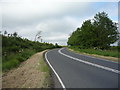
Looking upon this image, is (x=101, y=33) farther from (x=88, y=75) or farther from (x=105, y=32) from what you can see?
(x=88, y=75)

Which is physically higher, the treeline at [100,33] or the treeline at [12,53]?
the treeline at [100,33]

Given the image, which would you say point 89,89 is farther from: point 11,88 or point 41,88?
point 11,88

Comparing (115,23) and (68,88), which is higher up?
(115,23)

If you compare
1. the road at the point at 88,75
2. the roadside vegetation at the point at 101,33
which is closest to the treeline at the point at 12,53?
the road at the point at 88,75

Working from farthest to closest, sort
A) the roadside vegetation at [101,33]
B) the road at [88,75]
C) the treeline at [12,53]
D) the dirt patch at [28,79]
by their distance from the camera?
the roadside vegetation at [101,33] → the treeline at [12,53] → the dirt patch at [28,79] → the road at [88,75]

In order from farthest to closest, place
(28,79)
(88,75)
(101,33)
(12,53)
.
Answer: (101,33), (12,53), (28,79), (88,75)

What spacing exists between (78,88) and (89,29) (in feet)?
144

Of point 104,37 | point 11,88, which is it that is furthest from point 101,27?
point 11,88

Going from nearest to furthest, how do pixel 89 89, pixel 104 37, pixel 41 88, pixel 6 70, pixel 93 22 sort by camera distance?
pixel 89 89, pixel 41 88, pixel 6 70, pixel 104 37, pixel 93 22

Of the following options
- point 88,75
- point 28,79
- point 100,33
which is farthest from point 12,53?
point 100,33

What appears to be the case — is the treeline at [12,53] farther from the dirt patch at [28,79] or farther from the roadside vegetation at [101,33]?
the roadside vegetation at [101,33]

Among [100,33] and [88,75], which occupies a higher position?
[100,33]

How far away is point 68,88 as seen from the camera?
27.3 ft

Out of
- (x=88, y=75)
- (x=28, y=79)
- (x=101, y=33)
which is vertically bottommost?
(x=28, y=79)
